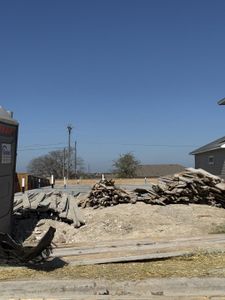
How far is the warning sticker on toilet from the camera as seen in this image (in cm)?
1061

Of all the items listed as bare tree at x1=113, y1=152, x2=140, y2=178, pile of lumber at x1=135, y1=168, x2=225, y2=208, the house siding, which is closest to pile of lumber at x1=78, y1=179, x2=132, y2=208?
pile of lumber at x1=135, y1=168, x2=225, y2=208

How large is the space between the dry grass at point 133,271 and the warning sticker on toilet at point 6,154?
117 inches

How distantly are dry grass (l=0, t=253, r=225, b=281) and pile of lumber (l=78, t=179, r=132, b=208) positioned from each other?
26.5ft

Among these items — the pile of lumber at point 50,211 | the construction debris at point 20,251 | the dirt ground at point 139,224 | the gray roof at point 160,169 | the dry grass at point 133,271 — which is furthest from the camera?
the gray roof at point 160,169

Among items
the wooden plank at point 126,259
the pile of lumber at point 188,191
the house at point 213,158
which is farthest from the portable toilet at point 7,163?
the house at point 213,158

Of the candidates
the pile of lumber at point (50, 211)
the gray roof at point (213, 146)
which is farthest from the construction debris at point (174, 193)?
the gray roof at point (213, 146)

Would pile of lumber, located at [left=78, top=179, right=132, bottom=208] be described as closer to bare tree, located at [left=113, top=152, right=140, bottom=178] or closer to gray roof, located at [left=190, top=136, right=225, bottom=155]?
gray roof, located at [left=190, top=136, right=225, bottom=155]

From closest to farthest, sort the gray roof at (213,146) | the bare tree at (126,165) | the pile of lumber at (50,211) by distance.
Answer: the pile of lumber at (50,211), the gray roof at (213,146), the bare tree at (126,165)

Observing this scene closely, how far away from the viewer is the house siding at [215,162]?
115 ft

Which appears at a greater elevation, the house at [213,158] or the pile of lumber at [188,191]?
the house at [213,158]

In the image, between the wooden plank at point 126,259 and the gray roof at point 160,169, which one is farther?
the gray roof at point 160,169

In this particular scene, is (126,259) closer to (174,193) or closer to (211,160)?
(174,193)

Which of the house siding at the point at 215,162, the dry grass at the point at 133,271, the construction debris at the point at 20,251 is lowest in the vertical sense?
the dry grass at the point at 133,271

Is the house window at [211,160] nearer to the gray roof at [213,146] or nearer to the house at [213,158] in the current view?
the house at [213,158]
